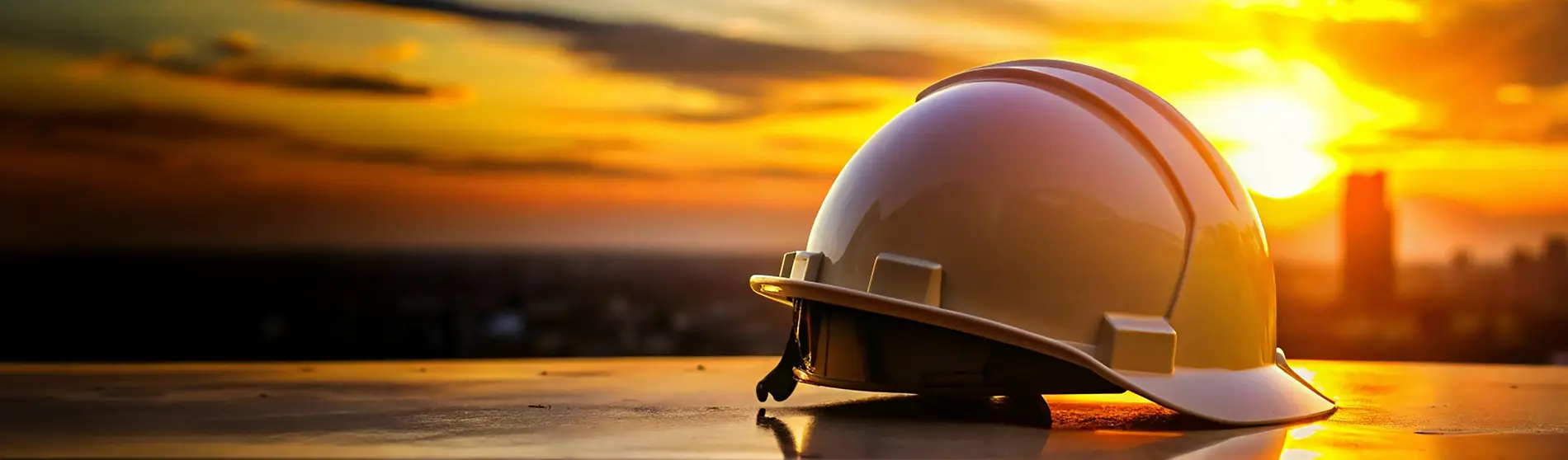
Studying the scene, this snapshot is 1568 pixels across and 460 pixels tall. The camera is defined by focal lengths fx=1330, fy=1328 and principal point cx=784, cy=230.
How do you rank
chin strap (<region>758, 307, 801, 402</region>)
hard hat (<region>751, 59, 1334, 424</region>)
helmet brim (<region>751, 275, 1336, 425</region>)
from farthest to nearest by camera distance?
chin strap (<region>758, 307, 801, 402</region>), hard hat (<region>751, 59, 1334, 424</region>), helmet brim (<region>751, 275, 1336, 425</region>)

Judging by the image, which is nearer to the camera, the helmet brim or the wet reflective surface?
the wet reflective surface

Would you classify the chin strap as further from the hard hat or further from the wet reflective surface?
the hard hat

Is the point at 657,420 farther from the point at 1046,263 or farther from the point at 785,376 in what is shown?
the point at 1046,263

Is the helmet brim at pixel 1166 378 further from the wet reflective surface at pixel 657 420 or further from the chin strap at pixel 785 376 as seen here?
the chin strap at pixel 785 376

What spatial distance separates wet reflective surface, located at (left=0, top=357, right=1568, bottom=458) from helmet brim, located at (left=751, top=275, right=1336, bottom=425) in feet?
0.61

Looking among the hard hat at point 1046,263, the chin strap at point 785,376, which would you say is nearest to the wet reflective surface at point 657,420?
the chin strap at point 785,376

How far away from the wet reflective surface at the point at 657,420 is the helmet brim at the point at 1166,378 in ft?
0.61

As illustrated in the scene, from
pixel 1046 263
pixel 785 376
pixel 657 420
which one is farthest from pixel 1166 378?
pixel 657 420

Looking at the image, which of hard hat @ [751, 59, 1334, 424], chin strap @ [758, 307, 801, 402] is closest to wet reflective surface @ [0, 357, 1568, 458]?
chin strap @ [758, 307, 801, 402]

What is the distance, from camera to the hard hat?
7707 millimetres

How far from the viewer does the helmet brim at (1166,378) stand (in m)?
7.55

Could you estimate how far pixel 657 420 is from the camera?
Result: 26.7ft

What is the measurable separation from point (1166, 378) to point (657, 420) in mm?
3055

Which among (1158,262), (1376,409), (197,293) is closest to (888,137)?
(1158,262)
